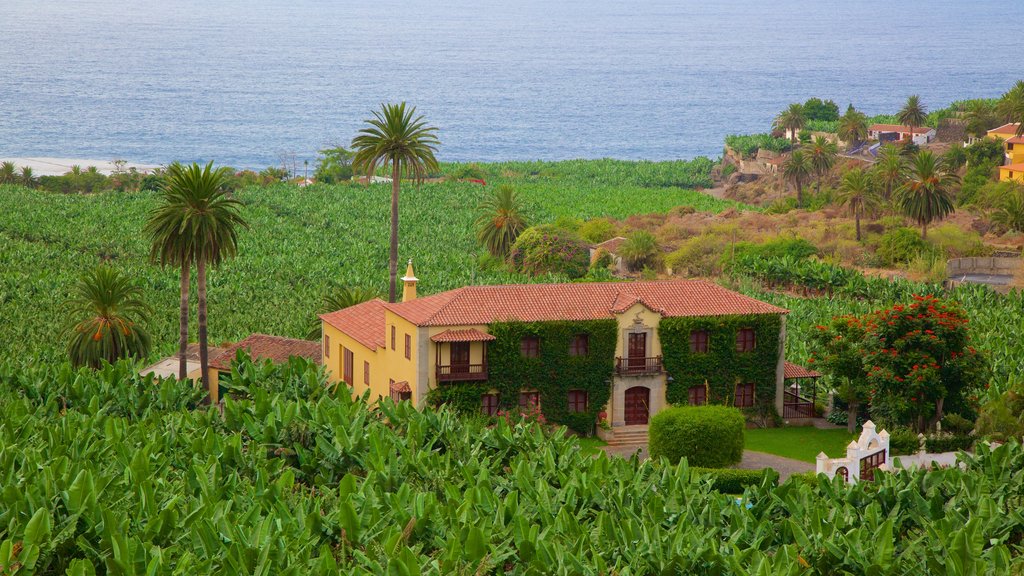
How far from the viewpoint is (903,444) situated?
4797 centimetres

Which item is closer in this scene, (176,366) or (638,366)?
(638,366)

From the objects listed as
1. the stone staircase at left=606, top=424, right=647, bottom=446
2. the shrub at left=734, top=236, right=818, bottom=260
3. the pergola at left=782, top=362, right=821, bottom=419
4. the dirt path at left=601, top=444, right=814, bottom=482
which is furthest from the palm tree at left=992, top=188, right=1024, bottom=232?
the dirt path at left=601, top=444, right=814, bottom=482

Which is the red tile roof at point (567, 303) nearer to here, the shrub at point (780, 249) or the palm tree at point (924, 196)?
the shrub at point (780, 249)

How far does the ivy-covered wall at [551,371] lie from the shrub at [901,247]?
154 feet

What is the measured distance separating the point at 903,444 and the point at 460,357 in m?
16.0

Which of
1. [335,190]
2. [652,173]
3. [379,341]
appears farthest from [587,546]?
[652,173]

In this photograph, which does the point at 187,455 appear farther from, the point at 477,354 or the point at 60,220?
the point at 60,220

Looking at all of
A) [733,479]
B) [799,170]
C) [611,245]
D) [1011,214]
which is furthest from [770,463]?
[799,170]

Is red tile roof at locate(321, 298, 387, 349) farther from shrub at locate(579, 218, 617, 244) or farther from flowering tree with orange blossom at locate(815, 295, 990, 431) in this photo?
shrub at locate(579, 218, 617, 244)

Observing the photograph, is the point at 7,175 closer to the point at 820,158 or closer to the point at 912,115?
the point at 820,158

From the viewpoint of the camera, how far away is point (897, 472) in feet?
129

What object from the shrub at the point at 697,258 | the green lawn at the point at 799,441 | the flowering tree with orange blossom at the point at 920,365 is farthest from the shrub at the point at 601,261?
the flowering tree with orange blossom at the point at 920,365

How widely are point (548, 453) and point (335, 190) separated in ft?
386

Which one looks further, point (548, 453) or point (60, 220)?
point (60, 220)
